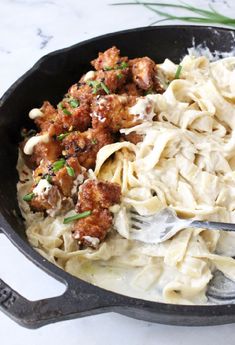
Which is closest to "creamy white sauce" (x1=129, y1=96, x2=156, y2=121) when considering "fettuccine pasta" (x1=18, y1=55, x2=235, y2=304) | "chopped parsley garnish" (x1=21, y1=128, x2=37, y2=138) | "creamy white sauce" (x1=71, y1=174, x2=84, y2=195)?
"fettuccine pasta" (x1=18, y1=55, x2=235, y2=304)

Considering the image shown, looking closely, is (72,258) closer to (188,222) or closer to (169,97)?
(188,222)

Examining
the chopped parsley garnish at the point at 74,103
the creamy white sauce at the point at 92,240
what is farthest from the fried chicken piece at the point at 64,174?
the chopped parsley garnish at the point at 74,103

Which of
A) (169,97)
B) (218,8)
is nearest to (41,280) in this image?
(169,97)

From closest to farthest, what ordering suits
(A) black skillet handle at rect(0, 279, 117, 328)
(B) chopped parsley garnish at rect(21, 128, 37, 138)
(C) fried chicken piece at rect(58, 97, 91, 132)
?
(A) black skillet handle at rect(0, 279, 117, 328)
(C) fried chicken piece at rect(58, 97, 91, 132)
(B) chopped parsley garnish at rect(21, 128, 37, 138)

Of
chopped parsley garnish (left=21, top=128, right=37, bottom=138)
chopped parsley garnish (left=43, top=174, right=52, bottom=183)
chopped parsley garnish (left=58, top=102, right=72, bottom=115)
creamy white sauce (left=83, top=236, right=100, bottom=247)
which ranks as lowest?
creamy white sauce (left=83, top=236, right=100, bottom=247)

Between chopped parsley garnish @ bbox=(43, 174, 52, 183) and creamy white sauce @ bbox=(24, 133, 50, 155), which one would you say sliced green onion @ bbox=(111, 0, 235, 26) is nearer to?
creamy white sauce @ bbox=(24, 133, 50, 155)

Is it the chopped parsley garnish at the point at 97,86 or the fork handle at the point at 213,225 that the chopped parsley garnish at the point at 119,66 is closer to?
the chopped parsley garnish at the point at 97,86
